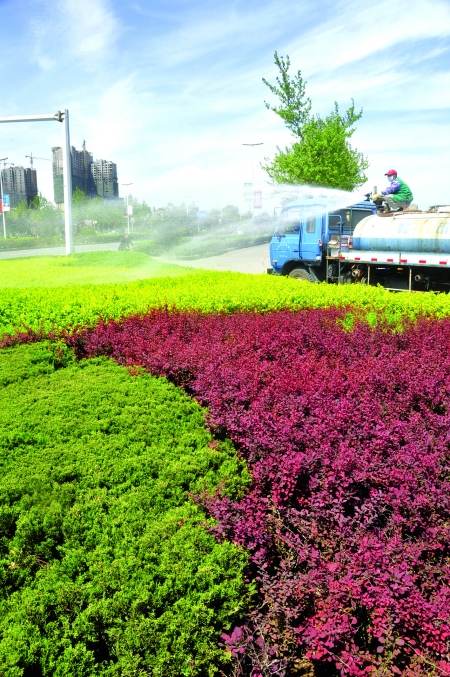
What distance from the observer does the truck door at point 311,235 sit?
12.6 meters

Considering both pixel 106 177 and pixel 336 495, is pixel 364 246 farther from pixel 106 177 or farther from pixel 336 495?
pixel 106 177

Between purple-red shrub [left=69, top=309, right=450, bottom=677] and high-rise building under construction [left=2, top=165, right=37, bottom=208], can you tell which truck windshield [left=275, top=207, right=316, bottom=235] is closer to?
purple-red shrub [left=69, top=309, right=450, bottom=677]

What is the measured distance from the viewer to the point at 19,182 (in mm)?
44844

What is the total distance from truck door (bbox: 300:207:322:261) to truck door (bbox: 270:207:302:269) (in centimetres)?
13

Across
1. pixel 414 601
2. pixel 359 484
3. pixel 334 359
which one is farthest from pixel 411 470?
pixel 334 359

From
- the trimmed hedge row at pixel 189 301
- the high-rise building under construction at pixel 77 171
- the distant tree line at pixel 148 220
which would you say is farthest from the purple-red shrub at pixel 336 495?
the high-rise building under construction at pixel 77 171

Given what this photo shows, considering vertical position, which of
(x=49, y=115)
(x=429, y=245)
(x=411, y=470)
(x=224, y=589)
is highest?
(x=49, y=115)

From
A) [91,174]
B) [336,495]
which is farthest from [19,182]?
[336,495]

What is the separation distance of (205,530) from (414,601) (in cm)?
83

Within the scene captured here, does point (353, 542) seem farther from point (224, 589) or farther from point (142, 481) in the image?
point (142, 481)

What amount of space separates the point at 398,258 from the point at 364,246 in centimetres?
89

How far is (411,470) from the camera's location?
276 centimetres

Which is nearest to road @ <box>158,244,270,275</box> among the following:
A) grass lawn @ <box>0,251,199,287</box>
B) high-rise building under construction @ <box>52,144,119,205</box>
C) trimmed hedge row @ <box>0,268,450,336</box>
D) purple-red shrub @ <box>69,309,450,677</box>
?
grass lawn @ <box>0,251,199,287</box>

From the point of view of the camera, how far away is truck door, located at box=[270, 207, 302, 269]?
43.0 feet
